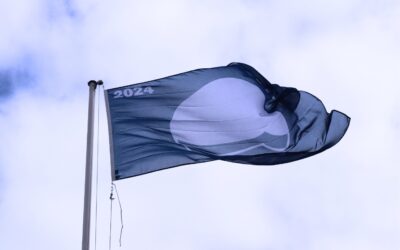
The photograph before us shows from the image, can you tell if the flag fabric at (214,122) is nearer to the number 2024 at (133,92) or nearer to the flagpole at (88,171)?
the number 2024 at (133,92)

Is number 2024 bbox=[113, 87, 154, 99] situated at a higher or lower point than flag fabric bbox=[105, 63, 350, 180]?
higher

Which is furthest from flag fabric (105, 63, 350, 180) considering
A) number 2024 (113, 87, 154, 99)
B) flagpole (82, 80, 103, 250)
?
flagpole (82, 80, 103, 250)

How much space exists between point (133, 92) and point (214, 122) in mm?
1824

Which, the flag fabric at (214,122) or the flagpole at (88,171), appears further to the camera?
the flag fabric at (214,122)

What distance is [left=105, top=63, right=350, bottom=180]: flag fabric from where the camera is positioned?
1273 centimetres

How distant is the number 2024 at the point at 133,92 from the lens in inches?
530

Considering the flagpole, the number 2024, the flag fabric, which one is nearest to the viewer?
the flagpole

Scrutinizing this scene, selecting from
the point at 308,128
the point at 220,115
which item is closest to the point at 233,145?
the point at 220,115

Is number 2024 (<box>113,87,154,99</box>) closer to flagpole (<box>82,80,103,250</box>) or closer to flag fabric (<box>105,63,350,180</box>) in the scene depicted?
flag fabric (<box>105,63,350,180</box>)

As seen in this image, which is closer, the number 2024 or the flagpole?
the flagpole

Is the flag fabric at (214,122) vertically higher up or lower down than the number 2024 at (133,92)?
lower down

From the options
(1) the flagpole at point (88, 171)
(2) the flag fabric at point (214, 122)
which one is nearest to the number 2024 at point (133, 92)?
(2) the flag fabric at point (214, 122)

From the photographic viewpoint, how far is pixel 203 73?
48.4 feet

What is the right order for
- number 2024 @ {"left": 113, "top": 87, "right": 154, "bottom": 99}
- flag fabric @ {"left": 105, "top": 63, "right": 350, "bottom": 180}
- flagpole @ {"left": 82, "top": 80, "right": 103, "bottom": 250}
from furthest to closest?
number 2024 @ {"left": 113, "top": 87, "right": 154, "bottom": 99}
flag fabric @ {"left": 105, "top": 63, "right": 350, "bottom": 180}
flagpole @ {"left": 82, "top": 80, "right": 103, "bottom": 250}
